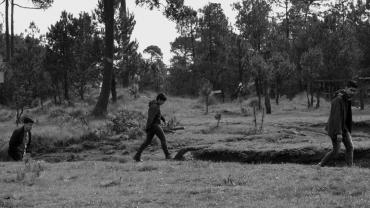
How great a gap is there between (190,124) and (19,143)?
425 inches

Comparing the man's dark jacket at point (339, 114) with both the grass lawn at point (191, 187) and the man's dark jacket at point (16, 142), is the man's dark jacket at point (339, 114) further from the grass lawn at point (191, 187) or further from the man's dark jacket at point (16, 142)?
the man's dark jacket at point (16, 142)

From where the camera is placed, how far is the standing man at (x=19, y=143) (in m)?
14.3

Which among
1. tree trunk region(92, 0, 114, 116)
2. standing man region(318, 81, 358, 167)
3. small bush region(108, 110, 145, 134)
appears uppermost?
tree trunk region(92, 0, 114, 116)

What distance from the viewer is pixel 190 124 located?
24609 millimetres

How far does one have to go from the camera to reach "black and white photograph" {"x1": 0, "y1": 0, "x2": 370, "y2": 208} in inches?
362

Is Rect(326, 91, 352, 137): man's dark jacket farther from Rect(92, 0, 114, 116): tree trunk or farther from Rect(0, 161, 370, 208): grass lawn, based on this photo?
Rect(92, 0, 114, 116): tree trunk

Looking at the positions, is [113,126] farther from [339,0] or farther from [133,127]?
[339,0]

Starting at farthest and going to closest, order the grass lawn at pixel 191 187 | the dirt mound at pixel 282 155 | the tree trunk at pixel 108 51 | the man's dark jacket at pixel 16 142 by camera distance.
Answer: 1. the tree trunk at pixel 108 51
2. the man's dark jacket at pixel 16 142
3. the dirt mound at pixel 282 155
4. the grass lawn at pixel 191 187

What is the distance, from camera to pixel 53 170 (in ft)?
42.1

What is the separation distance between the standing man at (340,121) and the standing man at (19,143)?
23.1 feet

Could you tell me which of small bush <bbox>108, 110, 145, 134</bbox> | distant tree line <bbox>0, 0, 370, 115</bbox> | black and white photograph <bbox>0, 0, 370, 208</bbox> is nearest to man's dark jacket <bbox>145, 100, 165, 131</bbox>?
black and white photograph <bbox>0, 0, 370, 208</bbox>

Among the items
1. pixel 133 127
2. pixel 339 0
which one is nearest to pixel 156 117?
pixel 133 127

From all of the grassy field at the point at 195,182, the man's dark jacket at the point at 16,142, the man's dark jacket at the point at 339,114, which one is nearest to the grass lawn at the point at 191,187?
the grassy field at the point at 195,182

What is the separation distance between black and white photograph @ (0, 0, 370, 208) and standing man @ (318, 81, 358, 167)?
0.07 ft
